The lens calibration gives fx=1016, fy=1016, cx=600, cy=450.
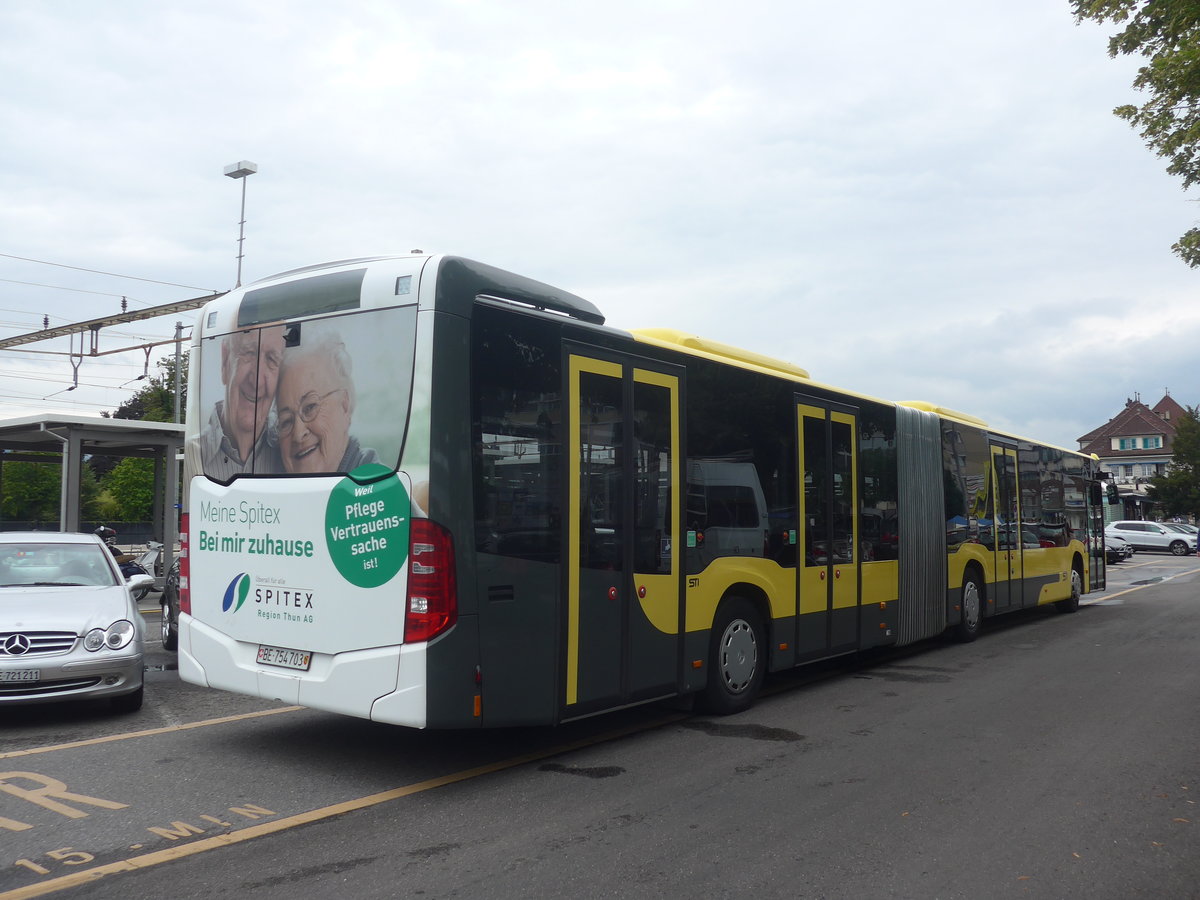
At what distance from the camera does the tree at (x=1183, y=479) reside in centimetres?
6869

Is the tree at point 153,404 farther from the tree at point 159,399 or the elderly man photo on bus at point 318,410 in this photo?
the elderly man photo on bus at point 318,410

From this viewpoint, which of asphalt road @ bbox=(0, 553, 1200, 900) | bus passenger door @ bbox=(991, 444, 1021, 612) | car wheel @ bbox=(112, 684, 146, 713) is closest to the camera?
asphalt road @ bbox=(0, 553, 1200, 900)

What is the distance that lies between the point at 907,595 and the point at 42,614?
8.60 m

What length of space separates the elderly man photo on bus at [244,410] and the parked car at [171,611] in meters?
5.39

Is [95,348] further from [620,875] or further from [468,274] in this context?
→ [620,875]

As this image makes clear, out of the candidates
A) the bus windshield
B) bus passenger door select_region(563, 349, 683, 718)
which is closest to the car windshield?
the bus windshield

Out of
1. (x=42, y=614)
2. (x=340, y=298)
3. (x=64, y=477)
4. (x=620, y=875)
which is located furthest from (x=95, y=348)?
(x=620, y=875)

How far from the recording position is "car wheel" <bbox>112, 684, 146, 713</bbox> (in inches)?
321

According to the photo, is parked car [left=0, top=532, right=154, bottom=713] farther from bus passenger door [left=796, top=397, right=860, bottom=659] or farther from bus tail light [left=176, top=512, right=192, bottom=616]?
bus passenger door [left=796, top=397, right=860, bottom=659]

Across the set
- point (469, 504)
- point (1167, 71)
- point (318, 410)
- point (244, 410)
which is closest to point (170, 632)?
point (244, 410)

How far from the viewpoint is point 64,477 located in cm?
1773

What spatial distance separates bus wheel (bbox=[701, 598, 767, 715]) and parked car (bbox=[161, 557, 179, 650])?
6.79 m

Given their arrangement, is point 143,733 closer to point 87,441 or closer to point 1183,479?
point 87,441

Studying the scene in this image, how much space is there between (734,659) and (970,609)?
633cm
